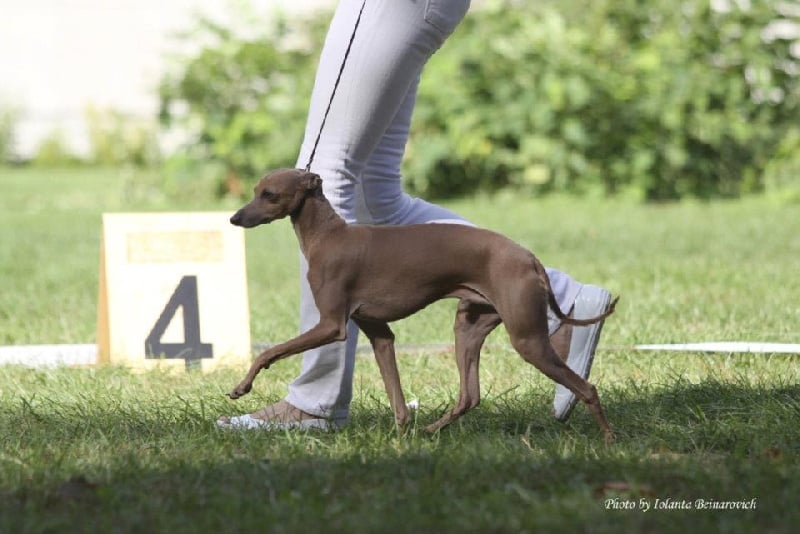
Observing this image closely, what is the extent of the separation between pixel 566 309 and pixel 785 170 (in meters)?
8.35

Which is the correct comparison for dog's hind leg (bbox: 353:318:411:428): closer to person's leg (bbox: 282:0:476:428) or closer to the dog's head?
person's leg (bbox: 282:0:476:428)

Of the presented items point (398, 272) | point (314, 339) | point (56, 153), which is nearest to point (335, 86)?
point (398, 272)

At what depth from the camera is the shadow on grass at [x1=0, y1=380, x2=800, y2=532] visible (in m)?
2.57

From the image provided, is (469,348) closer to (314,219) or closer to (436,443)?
(436,443)

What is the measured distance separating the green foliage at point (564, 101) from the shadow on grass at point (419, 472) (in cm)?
805

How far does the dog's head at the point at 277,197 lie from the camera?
3168 millimetres

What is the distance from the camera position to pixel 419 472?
2932mm

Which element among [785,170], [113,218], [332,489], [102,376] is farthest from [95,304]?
[785,170]

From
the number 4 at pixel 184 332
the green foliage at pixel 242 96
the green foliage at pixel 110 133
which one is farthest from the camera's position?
the green foliage at pixel 110 133

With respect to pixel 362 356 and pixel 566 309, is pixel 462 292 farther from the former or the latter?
pixel 362 356

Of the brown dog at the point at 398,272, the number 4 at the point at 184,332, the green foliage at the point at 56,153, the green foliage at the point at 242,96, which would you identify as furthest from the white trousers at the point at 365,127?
the green foliage at the point at 56,153

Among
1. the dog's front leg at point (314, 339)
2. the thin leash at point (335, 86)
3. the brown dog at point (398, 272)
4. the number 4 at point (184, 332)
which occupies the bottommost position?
the number 4 at point (184, 332)

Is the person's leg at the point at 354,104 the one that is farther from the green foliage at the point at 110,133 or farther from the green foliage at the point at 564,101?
the green foliage at the point at 110,133

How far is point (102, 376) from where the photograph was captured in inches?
180
